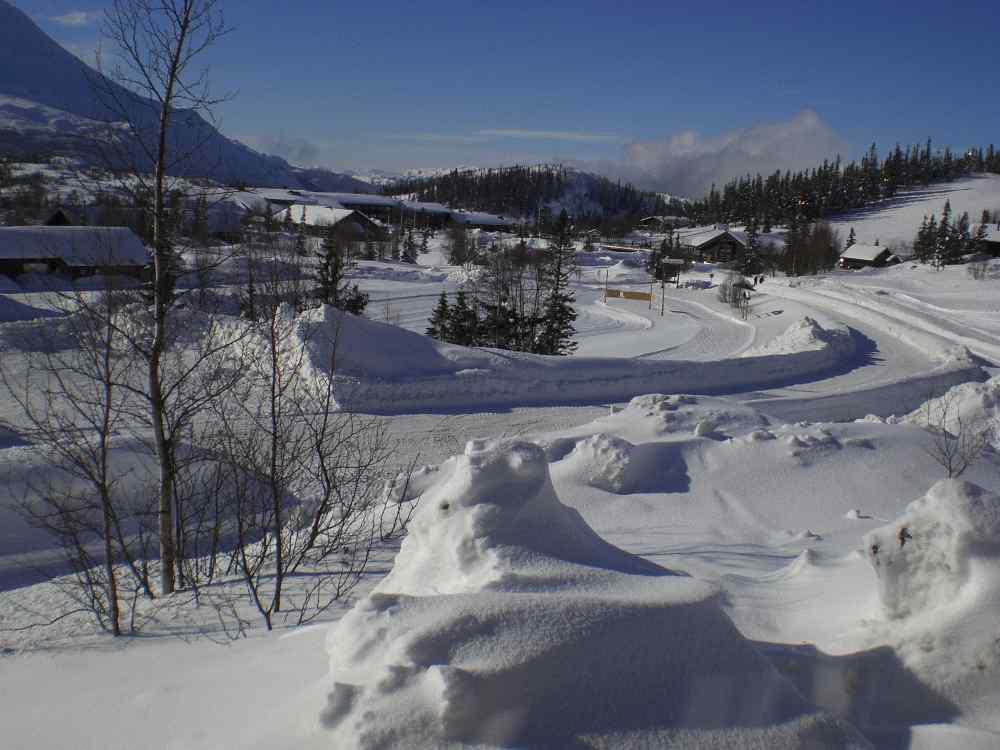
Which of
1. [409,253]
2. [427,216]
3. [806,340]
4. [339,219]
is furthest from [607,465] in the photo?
[427,216]

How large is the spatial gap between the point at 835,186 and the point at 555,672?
133897mm

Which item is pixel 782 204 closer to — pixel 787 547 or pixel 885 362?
pixel 885 362

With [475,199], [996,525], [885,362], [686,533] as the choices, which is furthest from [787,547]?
[475,199]

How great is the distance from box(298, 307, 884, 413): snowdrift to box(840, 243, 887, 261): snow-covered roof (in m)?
60.4

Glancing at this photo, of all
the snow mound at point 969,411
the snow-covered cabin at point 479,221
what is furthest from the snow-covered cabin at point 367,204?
the snow mound at point 969,411

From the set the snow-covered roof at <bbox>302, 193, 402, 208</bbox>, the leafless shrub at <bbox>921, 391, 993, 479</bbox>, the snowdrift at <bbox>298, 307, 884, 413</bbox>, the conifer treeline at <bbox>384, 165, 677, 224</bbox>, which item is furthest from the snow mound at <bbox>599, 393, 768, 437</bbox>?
the conifer treeline at <bbox>384, 165, 677, 224</bbox>

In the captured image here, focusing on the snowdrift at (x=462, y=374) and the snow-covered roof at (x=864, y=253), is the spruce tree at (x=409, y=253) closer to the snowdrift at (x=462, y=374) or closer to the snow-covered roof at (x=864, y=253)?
the snow-covered roof at (x=864, y=253)

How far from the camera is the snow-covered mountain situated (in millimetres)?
6492

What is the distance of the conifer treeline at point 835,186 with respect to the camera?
110 metres

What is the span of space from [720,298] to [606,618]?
48985 millimetres

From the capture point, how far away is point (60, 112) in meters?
154

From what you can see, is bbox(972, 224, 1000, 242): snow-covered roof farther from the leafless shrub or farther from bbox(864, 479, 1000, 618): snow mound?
bbox(864, 479, 1000, 618): snow mound

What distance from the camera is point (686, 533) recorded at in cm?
855

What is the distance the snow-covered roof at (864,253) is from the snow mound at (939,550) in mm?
77869
